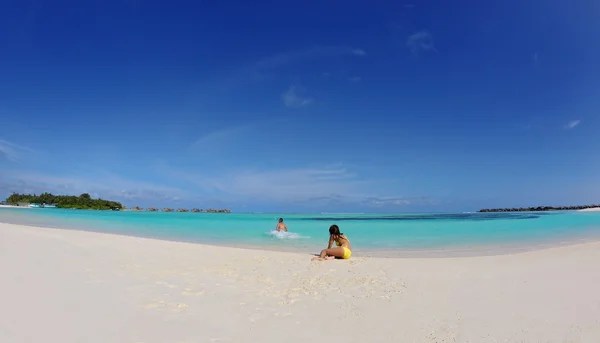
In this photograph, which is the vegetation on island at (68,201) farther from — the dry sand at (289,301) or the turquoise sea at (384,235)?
the dry sand at (289,301)

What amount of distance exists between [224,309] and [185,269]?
140 inches

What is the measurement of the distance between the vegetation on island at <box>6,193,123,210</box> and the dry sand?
4862 inches

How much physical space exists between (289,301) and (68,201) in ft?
467

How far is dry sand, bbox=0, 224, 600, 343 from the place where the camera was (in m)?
4.37

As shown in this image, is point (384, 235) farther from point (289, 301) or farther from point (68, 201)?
point (68, 201)

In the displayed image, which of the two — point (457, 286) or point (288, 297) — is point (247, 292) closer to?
point (288, 297)

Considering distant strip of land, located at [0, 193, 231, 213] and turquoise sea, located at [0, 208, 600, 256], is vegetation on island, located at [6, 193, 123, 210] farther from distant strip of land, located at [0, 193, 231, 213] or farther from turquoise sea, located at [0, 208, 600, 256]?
turquoise sea, located at [0, 208, 600, 256]

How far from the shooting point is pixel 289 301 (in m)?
5.91

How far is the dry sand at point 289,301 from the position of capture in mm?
4371

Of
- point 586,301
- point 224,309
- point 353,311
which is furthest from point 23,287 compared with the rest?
point 586,301

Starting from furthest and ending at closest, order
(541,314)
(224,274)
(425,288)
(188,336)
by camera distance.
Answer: (224,274)
(425,288)
(541,314)
(188,336)

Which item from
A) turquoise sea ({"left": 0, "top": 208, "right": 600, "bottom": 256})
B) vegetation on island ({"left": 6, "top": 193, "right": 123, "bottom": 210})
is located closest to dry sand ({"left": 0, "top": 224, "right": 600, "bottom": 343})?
turquoise sea ({"left": 0, "top": 208, "right": 600, "bottom": 256})

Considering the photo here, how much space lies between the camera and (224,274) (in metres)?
8.05

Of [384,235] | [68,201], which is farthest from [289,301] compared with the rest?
[68,201]
